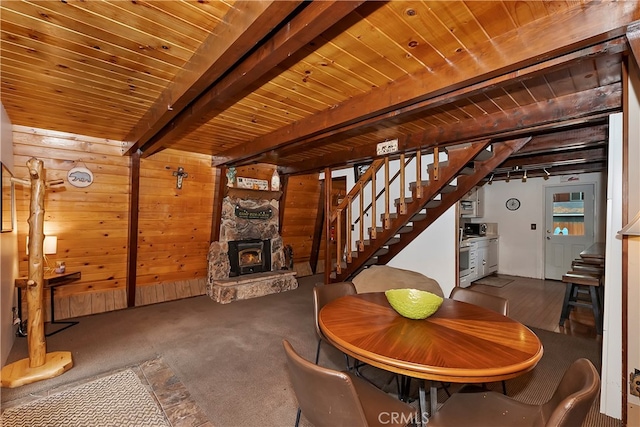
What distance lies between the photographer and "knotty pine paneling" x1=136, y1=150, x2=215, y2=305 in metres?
4.10

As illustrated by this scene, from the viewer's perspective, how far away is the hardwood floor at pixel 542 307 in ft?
11.6

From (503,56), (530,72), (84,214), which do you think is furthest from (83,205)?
(530,72)

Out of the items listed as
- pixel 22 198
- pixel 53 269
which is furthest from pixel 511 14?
pixel 53 269

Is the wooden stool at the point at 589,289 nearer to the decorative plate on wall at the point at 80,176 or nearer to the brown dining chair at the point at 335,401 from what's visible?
the brown dining chair at the point at 335,401

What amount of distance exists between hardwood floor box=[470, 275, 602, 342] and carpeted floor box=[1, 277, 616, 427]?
0.36m

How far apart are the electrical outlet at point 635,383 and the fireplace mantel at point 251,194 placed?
471 centimetres

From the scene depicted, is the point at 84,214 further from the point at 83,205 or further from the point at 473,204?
the point at 473,204

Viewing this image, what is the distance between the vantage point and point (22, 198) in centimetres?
320

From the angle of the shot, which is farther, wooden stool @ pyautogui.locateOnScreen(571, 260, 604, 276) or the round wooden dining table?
wooden stool @ pyautogui.locateOnScreen(571, 260, 604, 276)

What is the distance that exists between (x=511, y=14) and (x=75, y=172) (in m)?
4.40

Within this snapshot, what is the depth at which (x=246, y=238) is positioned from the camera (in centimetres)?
520

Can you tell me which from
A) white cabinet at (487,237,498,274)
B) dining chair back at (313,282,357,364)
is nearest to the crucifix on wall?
dining chair back at (313,282,357,364)

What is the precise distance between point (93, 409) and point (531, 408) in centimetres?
271

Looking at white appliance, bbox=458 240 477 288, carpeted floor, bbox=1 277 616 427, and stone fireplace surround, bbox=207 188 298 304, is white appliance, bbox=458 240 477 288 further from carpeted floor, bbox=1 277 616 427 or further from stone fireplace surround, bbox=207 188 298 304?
stone fireplace surround, bbox=207 188 298 304
